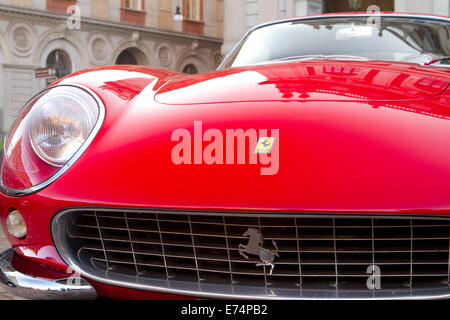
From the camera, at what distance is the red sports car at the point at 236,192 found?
1.18 meters

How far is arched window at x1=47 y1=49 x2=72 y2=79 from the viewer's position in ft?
64.9

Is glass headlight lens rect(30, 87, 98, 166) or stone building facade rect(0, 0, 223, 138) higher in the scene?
stone building facade rect(0, 0, 223, 138)

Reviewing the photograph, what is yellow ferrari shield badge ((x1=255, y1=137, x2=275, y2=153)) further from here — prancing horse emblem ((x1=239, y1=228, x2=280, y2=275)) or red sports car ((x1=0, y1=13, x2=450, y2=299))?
prancing horse emblem ((x1=239, y1=228, x2=280, y2=275))

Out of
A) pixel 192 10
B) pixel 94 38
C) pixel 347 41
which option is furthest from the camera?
pixel 192 10

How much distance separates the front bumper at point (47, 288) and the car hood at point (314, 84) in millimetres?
538

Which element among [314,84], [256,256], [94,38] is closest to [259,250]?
[256,256]

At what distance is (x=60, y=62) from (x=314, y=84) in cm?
1990

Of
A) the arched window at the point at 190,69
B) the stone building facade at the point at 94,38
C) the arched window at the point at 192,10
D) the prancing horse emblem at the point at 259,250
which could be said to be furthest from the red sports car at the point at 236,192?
the arched window at the point at 192,10

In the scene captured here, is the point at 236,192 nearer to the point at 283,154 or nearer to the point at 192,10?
the point at 283,154

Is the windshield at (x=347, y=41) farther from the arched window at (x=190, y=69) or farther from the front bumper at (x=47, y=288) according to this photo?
the arched window at (x=190, y=69)

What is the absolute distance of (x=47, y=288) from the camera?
1.32 metres

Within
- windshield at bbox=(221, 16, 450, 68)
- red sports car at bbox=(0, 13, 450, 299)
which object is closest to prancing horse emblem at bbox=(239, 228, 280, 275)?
red sports car at bbox=(0, 13, 450, 299)

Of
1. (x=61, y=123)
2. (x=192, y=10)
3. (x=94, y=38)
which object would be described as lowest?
(x=61, y=123)

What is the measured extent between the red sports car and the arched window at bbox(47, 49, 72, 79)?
1932 centimetres
